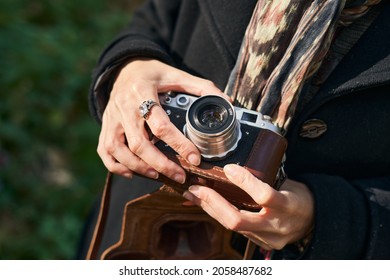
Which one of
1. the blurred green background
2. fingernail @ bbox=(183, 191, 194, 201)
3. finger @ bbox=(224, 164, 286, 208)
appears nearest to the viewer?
finger @ bbox=(224, 164, 286, 208)

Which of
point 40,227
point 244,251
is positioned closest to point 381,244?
point 244,251

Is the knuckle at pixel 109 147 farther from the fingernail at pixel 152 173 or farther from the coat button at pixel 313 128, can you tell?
the coat button at pixel 313 128

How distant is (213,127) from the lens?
101cm

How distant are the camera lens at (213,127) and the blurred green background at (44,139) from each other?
1.12m

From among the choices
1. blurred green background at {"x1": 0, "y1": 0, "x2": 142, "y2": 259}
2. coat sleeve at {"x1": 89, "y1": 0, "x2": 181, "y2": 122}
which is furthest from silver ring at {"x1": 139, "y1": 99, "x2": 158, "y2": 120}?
blurred green background at {"x1": 0, "y1": 0, "x2": 142, "y2": 259}

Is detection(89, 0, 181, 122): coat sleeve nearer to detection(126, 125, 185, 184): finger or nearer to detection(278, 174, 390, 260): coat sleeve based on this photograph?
detection(126, 125, 185, 184): finger

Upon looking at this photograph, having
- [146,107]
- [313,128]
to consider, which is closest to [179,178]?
[146,107]

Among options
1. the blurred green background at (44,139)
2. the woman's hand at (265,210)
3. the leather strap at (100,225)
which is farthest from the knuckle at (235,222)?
the blurred green background at (44,139)

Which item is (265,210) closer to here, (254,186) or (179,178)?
(254,186)

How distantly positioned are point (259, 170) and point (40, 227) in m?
1.29

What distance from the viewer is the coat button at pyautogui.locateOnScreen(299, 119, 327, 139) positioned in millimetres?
1133

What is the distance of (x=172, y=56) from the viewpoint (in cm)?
141

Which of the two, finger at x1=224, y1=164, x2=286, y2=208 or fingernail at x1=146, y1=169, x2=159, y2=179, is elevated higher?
finger at x1=224, y1=164, x2=286, y2=208
